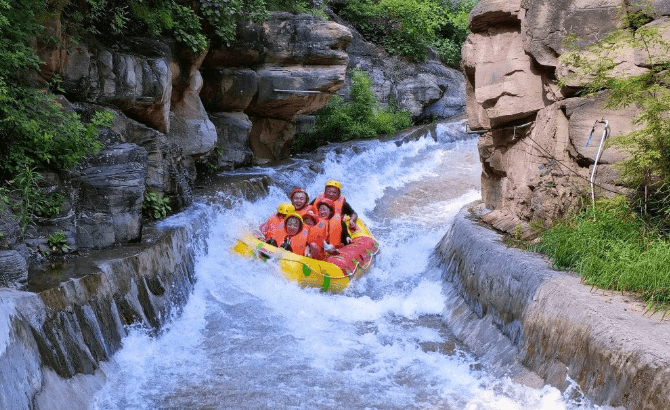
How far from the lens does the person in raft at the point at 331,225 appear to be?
35.3 feet

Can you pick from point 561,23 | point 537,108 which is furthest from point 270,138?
point 561,23

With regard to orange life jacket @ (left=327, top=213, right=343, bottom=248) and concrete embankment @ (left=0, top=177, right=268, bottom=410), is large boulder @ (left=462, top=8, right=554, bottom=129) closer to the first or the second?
orange life jacket @ (left=327, top=213, right=343, bottom=248)

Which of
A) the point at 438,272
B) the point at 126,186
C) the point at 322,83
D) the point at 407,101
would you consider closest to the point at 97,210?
the point at 126,186

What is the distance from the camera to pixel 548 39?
821 centimetres

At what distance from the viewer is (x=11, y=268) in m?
6.00

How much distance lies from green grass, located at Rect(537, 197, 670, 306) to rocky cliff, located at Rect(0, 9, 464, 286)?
481 cm

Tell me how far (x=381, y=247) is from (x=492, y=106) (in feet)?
12.9

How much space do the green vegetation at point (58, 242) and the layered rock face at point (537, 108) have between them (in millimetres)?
5067

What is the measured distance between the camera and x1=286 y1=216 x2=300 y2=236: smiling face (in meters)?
10.3

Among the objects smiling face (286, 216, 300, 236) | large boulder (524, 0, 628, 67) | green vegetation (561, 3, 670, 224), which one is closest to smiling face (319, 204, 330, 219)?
smiling face (286, 216, 300, 236)

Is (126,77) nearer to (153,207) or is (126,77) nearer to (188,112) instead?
(153,207)

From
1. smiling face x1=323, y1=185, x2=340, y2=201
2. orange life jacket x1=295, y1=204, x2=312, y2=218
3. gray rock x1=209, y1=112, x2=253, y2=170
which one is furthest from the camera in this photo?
gray rock x1=209, y1=112, x2=253, y2=170

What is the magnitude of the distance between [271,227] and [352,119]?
9.94 meters

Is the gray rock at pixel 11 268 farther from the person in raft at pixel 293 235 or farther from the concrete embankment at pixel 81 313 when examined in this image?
the person in raft at pixel 293 235
